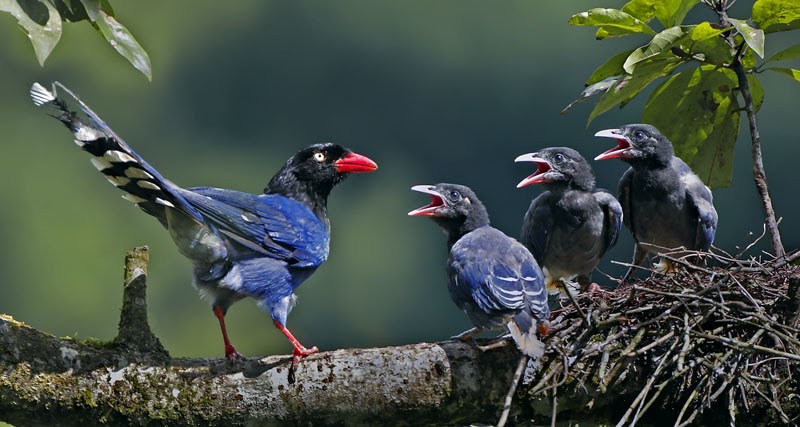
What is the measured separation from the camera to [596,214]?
19.2ft

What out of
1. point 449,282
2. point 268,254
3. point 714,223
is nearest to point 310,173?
point 268,254

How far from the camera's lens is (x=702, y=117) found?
5742 mm

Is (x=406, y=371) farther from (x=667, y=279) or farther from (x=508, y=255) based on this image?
(x=667, y=279)

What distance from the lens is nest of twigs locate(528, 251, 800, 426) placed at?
4.30 meters

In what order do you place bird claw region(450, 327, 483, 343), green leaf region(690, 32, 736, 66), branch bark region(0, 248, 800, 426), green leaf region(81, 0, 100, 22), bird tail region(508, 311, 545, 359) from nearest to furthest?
green leaf region(81, 0, 100, 22), branch bark region(0, 248, 800, 426), bird tail region(508, 311, 545, 359), bird claw region(450, 327, 483, 343), green leaf region(690, 32, 736, 66)

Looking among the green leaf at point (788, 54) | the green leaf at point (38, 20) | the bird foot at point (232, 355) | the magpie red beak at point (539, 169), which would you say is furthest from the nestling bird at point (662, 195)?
the green leaf at point (38, 20)

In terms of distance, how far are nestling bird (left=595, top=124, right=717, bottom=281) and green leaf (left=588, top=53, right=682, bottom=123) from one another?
60 cm

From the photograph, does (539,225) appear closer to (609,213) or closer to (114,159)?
(609,213)

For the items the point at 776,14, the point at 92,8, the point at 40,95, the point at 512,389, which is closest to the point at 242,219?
the point at 40,95

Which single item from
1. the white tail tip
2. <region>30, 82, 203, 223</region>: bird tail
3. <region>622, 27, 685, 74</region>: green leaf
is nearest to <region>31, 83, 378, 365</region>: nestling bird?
<region>30, 82, 203, 223</region>: bird tail

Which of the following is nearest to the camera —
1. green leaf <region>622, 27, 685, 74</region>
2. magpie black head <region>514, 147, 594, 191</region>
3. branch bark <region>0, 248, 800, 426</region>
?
branch bark <region>0, 248, 800, 426</region>

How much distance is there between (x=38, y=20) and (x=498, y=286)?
2.05m

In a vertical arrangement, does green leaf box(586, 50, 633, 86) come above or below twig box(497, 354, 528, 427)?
above

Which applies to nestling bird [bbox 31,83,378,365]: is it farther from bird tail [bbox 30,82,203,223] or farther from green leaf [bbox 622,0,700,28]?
green leaf [bbox 622,0,700,28]
